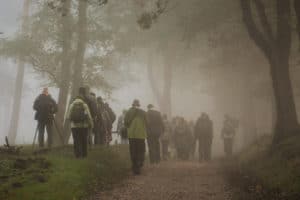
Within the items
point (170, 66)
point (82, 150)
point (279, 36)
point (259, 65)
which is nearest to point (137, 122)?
point (82, 150)

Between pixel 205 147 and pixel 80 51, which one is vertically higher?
pixel 80 51

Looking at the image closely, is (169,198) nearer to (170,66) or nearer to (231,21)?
(231,21)

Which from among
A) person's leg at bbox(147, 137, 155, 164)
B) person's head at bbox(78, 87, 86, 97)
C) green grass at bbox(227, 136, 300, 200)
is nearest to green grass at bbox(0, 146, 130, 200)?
person's head at bbox(78, 87, 86, 97)

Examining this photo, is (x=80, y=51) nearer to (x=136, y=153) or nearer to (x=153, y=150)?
(x=153, y=150)

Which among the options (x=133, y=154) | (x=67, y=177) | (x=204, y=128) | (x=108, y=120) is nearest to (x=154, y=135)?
(x=108, y=120)

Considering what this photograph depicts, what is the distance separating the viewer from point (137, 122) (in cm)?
1396

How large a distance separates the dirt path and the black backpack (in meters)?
2.32

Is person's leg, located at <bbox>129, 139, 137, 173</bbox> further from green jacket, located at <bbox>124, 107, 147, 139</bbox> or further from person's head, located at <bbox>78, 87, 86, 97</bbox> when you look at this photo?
person's head, located at <bbox>78, 87, 86, 97</bbox>

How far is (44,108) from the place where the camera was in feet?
51.3

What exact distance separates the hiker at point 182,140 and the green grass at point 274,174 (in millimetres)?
6107

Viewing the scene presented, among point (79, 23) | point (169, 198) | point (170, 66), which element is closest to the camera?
point (169, 198)

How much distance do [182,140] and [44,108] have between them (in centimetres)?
783

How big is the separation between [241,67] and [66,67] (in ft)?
40.5

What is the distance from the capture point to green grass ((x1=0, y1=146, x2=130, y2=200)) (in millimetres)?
8812
